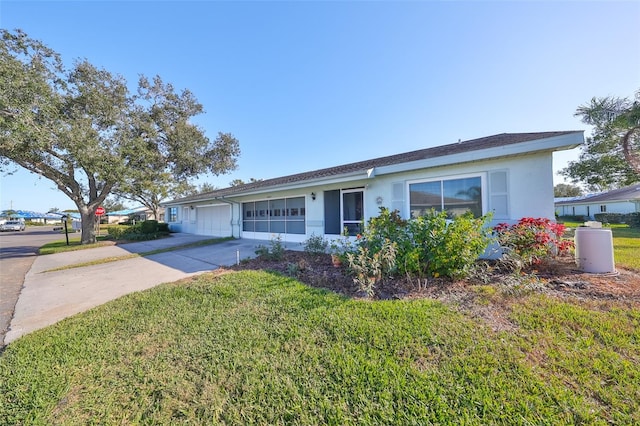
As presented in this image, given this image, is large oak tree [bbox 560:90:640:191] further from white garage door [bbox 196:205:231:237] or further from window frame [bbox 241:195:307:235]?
white garage door [bbox 196:205:231:237]

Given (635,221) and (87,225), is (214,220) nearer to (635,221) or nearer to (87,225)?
(87,225)

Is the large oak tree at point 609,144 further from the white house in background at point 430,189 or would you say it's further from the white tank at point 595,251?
the white tank at point 595,251

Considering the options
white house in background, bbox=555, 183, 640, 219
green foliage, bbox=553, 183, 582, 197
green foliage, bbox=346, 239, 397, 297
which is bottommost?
green foliage, bbox=346, 239, 397, 297

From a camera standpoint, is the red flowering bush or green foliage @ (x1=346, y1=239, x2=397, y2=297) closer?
green foliage @ (x1=346, y1=239, x2=397, y2=297)

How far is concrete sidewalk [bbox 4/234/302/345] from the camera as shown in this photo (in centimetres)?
454

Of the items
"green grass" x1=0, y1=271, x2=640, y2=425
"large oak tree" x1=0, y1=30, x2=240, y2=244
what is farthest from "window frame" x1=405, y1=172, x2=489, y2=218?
"large oak tree" x1=0, y1=30, x2=240, y2=244

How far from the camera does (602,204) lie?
28.1 m

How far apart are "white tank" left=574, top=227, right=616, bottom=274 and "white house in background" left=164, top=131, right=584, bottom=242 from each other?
3.36ft

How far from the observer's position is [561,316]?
323 centimetres

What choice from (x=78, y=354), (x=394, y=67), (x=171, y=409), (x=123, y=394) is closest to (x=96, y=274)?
(x=78, y=354)

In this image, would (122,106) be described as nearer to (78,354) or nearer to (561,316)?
(78,354)

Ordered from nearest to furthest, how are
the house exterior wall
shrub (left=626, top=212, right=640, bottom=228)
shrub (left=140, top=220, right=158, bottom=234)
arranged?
the house exterior wall, shrub (left=140, top=220, right=158, bottom=234), shrub (left=626, top=212, right=640, bottom=228)

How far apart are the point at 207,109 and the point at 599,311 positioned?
66.4 ft

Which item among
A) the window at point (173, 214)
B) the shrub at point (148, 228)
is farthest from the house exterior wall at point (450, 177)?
the window at point (173, 214)
